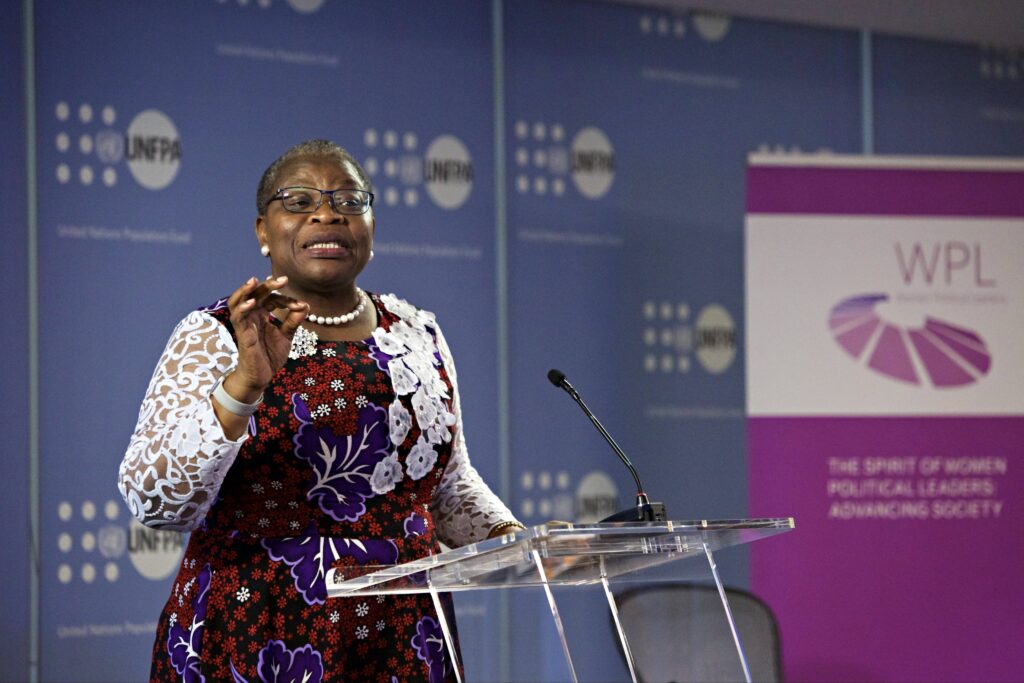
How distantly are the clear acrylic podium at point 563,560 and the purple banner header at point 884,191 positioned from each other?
9.57 ft

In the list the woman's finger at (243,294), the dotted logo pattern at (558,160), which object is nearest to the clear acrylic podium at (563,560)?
the woman's finger at (243,294)

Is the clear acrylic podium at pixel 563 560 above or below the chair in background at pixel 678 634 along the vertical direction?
above

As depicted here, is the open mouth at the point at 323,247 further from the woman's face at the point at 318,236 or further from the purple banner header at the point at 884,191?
the purple banner header at the point at 884,191

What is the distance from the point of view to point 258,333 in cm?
170

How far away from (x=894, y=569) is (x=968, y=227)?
124cm

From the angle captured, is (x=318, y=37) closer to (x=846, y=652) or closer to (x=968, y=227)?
(x=968, y=227)

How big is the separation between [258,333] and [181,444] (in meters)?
0.19

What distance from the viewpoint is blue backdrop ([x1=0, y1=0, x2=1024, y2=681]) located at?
3.95 metres

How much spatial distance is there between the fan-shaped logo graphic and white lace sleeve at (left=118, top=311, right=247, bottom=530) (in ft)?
9.95

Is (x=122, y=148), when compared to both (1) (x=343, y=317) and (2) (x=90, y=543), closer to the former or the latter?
(2) (x=90, y=543)

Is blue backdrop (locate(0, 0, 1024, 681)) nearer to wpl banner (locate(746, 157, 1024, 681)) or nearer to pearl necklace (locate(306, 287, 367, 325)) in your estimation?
wpl banner (locate(746, 157, 1024, 681))

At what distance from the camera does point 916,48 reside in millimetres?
5473

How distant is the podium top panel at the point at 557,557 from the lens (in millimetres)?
1500

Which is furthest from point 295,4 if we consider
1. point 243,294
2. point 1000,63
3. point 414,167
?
point 1000,63
